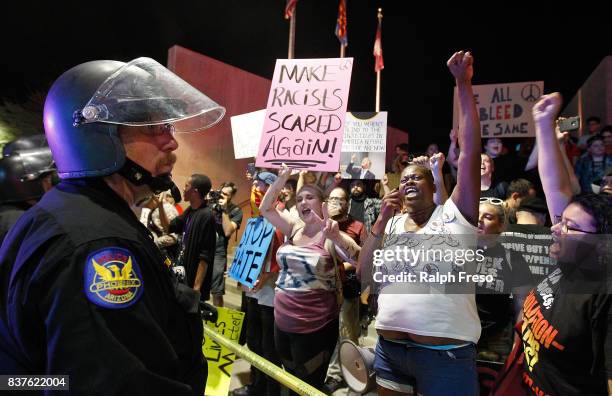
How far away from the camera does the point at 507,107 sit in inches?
228

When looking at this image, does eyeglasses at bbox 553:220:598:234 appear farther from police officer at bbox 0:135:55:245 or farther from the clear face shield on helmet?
police officer at bbox 0:135:55:245

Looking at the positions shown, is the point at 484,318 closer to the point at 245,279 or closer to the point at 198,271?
the point at 245,279

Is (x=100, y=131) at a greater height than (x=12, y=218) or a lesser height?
greater

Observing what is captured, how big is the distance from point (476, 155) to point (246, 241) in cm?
272

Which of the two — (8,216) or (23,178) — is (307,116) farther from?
(8,216)

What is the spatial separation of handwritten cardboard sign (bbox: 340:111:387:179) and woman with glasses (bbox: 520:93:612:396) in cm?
367

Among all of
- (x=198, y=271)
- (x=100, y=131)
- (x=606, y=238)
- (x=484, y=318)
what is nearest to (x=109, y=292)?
(x=100, y=131)

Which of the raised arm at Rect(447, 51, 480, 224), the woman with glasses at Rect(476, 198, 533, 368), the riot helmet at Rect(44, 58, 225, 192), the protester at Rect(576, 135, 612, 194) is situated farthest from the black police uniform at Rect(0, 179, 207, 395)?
the protester at Rect(576, 135, 612, 194)

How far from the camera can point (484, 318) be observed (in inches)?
109

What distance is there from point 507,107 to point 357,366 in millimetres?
4407

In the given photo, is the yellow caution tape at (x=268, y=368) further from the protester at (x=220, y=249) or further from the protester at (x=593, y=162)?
the protester at (x=593, y=162)

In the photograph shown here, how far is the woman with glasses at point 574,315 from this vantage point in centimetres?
160

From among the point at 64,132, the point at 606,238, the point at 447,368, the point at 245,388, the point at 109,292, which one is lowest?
the point at 245,388

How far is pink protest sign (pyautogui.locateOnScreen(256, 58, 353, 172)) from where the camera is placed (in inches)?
140
